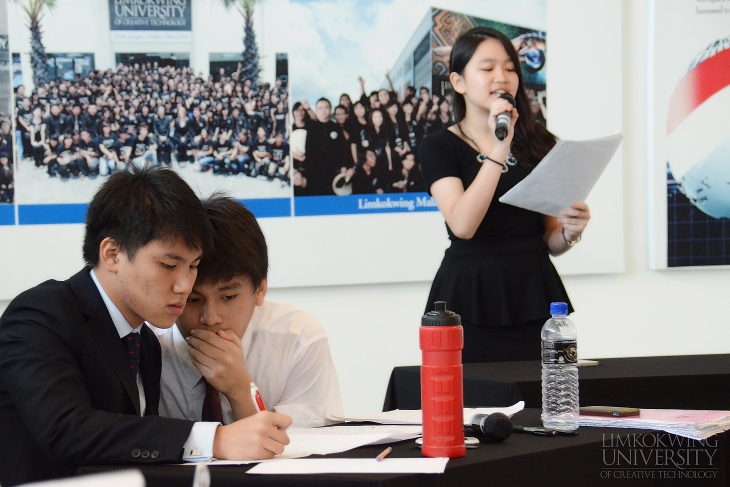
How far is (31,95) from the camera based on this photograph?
340cm

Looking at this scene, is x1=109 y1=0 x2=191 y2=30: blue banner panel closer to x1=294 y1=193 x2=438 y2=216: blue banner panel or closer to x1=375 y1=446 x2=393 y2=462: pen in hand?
x1=294 y1=193 x2=438 y2=216: blue banner panel

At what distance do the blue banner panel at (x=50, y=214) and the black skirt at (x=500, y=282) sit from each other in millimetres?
1714

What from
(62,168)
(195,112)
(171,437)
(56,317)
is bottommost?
(171,437)

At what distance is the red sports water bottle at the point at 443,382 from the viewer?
1.23 meters

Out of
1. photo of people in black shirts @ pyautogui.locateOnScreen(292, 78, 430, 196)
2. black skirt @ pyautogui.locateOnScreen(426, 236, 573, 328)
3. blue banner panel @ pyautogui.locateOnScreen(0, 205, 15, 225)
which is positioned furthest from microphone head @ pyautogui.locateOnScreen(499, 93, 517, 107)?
blue banner panel @ pyautogui.locateOnScreen(0, 205, 15, 225)

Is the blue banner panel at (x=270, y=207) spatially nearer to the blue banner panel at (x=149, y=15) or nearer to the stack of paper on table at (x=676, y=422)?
the blue banner panel at (x=149, y=15)

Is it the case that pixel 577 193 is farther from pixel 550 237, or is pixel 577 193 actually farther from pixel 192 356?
pixel 192 356

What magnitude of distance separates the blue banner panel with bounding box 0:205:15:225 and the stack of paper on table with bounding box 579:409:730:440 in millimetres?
2610

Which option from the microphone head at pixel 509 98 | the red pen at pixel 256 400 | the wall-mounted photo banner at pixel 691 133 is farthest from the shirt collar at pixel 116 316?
the wall-mounted photo banner at pixel 691 133

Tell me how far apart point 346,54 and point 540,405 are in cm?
213

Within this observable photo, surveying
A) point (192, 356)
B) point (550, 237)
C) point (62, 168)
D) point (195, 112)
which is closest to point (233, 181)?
point (195, 112)

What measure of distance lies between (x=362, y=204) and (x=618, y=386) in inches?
74.3

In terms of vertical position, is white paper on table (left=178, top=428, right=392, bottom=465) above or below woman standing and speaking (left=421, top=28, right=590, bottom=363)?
below

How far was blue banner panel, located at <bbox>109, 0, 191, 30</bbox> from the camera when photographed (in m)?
3.47
